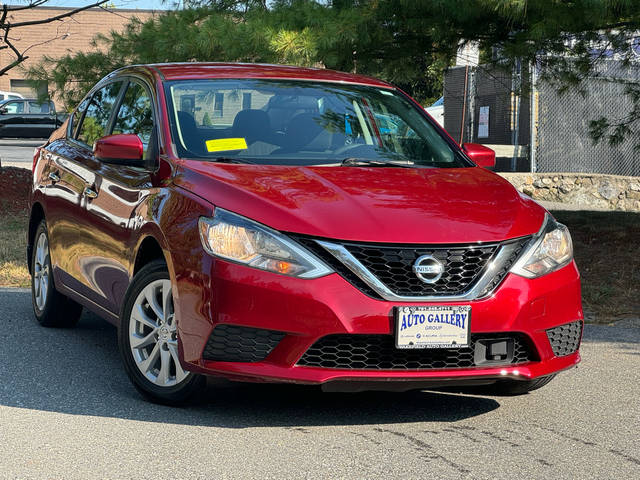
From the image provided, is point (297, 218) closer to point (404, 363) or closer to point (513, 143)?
point (404, 363)

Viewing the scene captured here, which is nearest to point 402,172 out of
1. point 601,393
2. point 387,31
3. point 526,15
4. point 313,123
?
point 313,123

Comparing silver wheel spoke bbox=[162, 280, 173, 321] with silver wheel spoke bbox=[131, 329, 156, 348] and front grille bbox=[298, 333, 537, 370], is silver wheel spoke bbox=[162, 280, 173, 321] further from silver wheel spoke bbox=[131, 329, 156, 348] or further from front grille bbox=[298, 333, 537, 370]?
front grille bbox=[298, 333, 537, 370]

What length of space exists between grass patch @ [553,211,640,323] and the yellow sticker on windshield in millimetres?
3692

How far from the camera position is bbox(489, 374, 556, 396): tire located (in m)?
5.50

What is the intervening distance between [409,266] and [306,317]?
49 centimetres

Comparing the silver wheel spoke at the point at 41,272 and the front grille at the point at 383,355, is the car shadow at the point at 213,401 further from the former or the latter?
the silver wheel spoke at the point at 41,272

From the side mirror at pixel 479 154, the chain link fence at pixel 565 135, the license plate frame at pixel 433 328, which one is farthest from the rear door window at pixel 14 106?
the license plate frame at pixel 433 328

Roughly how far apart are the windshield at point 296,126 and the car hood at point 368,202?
0.28 m

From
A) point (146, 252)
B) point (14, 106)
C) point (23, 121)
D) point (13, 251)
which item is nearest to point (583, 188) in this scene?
point (13, 251)

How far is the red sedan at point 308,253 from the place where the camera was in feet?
15.4

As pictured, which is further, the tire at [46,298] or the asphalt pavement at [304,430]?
the tire at [46,298]

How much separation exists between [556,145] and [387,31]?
8506mm

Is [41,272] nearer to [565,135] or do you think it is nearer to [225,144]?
[225,144]

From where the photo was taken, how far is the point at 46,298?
7.36 meters
